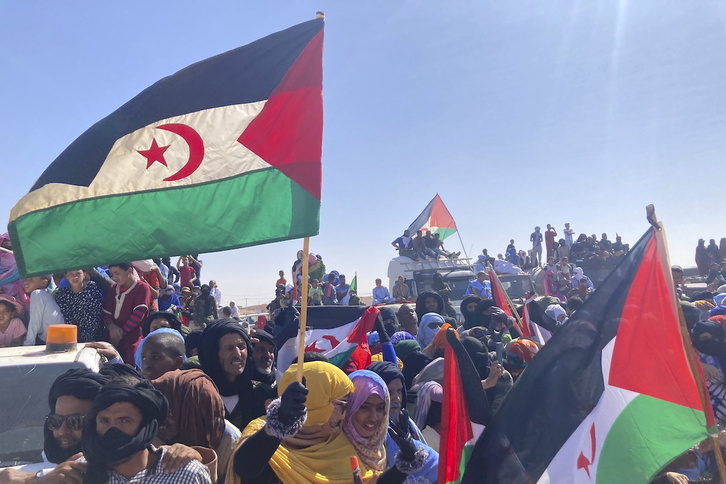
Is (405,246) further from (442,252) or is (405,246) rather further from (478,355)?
(478,355)

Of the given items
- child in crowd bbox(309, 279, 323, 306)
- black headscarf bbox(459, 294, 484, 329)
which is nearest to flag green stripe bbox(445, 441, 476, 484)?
black headscarf bbox(459, 294, 484, 329)

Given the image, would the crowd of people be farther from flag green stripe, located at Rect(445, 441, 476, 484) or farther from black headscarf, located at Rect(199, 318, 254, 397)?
flag green stripe, located at Rect(445, 441, 476, 484)

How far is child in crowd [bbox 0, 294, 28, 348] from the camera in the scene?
490cm

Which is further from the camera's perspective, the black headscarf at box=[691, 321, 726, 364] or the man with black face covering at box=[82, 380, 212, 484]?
the black headscarf at box=[691, 321, 726, 364]

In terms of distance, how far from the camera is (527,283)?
1399cm

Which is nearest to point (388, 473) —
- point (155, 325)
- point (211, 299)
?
point (155, 325)

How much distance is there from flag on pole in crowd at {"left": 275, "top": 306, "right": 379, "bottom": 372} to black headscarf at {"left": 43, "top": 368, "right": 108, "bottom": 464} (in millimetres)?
2516

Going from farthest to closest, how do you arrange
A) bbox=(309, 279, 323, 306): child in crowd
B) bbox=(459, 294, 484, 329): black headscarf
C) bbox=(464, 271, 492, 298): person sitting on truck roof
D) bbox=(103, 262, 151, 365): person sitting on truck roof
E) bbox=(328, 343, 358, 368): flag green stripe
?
bbox=(309, 279, 323, 306): child in crowd
bbox=(464, 271, 492, 298): person sitting on truck roof
bbox=(459, 294, 484, 329): black headscarf
bbox=(328, 343, 358, 368): flag green stripe
bbox=(103, 262, 151, 365): person sitting on truck roof

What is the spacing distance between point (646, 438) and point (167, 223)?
8.94 feet

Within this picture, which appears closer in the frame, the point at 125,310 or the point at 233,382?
the point at 233,382

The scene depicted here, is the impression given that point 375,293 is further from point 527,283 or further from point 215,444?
point 215,444

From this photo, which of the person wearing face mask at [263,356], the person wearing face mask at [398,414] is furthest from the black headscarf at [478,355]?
the person wearing face mask at [263,356]

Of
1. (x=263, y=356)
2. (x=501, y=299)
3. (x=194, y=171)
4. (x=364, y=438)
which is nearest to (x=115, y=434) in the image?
(x=364, y=438)

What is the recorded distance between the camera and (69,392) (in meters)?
2.82
